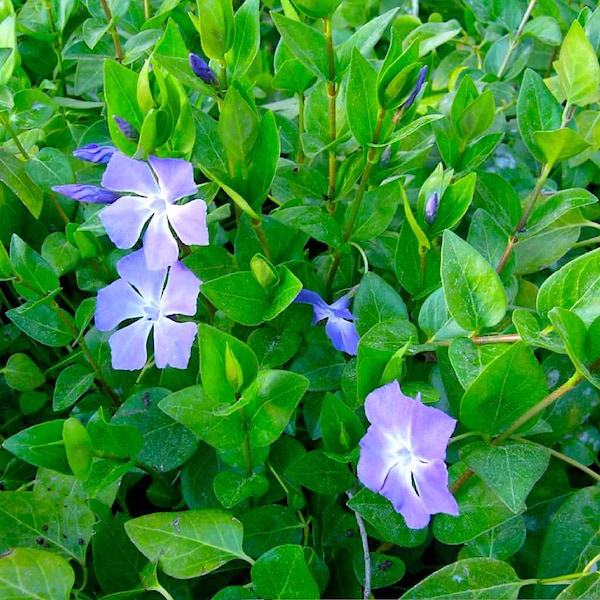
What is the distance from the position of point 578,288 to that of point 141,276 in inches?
18.2

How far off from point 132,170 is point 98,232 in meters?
0.18

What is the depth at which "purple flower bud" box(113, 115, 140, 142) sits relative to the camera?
793mm

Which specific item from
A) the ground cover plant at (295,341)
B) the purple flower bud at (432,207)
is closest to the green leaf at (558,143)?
the ground cover plant at (295,341)

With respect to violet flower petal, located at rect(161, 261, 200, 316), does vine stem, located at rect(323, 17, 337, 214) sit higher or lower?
higher

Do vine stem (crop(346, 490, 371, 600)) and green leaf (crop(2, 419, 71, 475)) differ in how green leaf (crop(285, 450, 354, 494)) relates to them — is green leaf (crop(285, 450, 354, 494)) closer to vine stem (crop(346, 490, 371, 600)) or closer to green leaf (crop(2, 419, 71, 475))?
vine stem (crop(346, 490, 371, 600))

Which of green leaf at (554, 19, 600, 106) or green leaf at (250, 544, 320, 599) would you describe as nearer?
green leaf at (250, 544, 320, 599)

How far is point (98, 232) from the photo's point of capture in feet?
3.05

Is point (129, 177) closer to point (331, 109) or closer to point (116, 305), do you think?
point (116, 305)

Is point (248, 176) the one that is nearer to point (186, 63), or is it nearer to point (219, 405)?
point (186, 63)

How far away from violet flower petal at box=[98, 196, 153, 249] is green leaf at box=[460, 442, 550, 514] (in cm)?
41

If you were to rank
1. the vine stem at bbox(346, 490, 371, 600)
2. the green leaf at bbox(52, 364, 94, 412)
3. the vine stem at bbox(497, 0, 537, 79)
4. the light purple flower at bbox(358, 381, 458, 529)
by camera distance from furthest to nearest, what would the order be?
the vine stem at bbox(497, 0, 537, 79) < the green leaf at bbox(52, 364, 94, 412) < the vine stem at bbox(346, 490, 371, 600) < the light purple flower at bbox(358, 381, 458, 529)

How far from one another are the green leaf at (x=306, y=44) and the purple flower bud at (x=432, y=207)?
194 mm

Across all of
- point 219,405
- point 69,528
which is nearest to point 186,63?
→ point 219,405

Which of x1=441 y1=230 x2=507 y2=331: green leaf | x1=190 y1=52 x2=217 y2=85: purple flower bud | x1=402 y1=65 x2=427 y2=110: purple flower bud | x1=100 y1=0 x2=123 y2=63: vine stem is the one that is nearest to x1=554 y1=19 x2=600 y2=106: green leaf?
x1=402 y1=65 x2=427 y2=110: purple flower bud
